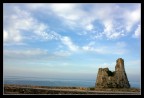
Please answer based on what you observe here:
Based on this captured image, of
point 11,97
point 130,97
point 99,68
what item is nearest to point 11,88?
point 11,97

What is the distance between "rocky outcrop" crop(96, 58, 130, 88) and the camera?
4553cm

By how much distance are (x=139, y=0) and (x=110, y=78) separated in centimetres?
3678

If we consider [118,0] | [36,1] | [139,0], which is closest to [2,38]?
[36,1]

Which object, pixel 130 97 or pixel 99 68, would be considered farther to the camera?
pixel 99 68

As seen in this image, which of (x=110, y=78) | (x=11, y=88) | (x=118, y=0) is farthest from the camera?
(x=110, y=78)

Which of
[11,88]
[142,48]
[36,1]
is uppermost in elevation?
[36,1]

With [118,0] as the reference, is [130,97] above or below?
below

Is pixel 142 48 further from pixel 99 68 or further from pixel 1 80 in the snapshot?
pixel 99 68

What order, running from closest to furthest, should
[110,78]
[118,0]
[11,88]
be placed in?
[118,0] < [11,88] < [110,78]

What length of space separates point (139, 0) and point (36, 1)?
384 cm

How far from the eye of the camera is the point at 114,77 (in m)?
47.6

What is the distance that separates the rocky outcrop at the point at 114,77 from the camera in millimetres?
45531

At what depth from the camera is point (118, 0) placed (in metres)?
10.7

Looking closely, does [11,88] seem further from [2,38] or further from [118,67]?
[118,67]
